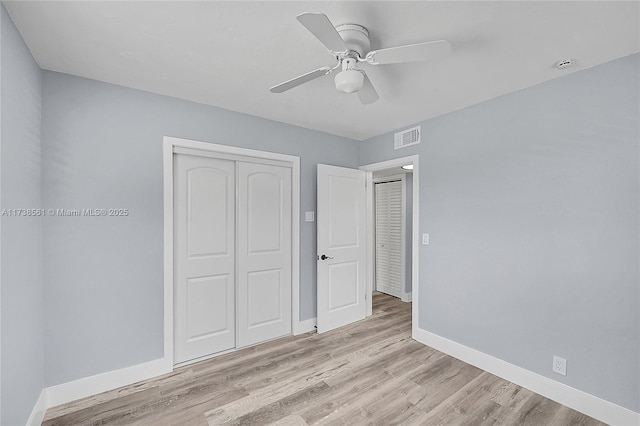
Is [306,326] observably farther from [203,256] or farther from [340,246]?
[203,256]

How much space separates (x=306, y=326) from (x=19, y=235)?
2679 mm

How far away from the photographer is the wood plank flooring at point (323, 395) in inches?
75.3

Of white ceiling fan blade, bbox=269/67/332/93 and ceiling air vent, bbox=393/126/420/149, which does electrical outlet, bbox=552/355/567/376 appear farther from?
white ceiling fan blade, bbox=269/67/332/93

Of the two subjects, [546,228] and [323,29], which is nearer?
[323,29]

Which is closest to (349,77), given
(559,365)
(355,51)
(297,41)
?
(355,51)

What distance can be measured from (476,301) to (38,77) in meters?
4.01

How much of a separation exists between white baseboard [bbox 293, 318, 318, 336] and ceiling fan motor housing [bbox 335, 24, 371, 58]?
289 cm

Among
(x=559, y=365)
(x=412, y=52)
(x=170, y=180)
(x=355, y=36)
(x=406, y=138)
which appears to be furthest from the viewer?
(x=406, y=138)

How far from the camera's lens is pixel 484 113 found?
8.46 ft

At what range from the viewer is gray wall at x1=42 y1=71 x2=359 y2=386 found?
2.05 meters

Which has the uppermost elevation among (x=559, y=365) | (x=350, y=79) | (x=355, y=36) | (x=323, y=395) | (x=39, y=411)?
(x=355, y=36)

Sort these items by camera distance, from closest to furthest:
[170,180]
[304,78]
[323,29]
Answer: [323,29] → [304,78] → [170,180]

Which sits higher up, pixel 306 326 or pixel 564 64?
pixel 564 64

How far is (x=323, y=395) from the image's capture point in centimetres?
216
